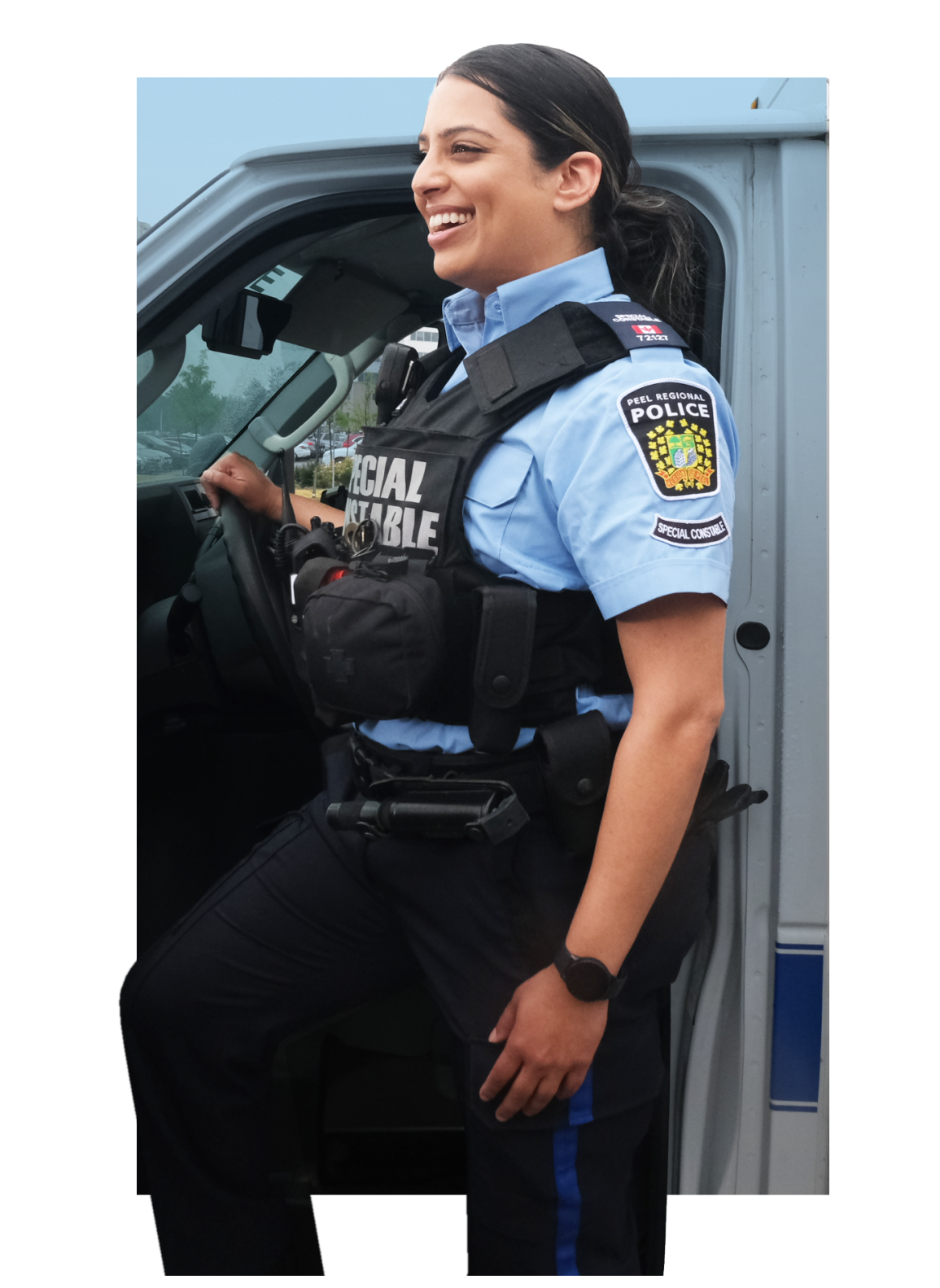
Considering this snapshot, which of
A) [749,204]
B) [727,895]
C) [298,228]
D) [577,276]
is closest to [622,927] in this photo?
[727,895]

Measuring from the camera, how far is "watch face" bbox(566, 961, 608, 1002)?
949mm

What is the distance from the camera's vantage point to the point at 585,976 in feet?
3.12

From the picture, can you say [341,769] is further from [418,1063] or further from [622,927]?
[418,1063]

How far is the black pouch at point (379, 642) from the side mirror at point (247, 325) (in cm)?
62

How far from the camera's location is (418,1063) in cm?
153

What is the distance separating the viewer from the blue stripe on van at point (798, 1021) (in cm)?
122

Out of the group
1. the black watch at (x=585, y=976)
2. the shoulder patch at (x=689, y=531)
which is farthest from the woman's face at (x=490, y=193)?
the black watch at (x=585, y=976)

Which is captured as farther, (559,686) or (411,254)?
(411,254)

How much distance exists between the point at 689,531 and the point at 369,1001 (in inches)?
28.7

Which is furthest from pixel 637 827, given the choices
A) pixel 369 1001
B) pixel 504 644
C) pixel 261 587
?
pixel 261 587

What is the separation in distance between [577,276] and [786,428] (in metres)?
0.34

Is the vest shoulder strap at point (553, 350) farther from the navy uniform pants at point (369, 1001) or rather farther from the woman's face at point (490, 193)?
the navy uniform pants at point (369, 1001)

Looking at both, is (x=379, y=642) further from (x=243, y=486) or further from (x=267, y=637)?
(x=243, y=486)

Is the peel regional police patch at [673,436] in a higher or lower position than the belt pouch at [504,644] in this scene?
higher
